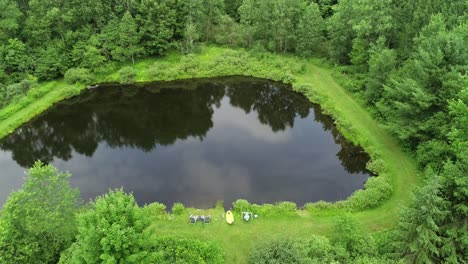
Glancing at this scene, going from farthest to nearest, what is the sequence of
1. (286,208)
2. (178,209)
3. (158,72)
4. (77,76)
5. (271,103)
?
(158,72) < (77,76) < (271,103) < (286,208) < (178,209)

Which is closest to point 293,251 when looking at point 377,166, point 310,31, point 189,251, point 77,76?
point 189,251

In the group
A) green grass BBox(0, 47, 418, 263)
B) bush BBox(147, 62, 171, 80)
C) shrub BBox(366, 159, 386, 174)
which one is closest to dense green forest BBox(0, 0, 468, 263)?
green grass BBox(0, 47, 418, 263)

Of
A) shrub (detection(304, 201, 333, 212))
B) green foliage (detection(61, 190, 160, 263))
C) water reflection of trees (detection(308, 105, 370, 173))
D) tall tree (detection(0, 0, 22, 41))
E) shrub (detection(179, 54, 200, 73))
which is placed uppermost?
tall tree (detection(0, 0, 22, 41))

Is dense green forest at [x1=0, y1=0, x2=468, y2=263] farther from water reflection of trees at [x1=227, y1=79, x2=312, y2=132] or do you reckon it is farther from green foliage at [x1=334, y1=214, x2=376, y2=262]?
water reflection of trees at [x1=227, y1=79, x2=312, y2=132]

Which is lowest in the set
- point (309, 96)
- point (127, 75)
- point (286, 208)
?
point (286, 208)

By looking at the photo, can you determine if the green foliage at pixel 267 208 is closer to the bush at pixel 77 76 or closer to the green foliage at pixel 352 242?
the green foliage at pixel 352 242

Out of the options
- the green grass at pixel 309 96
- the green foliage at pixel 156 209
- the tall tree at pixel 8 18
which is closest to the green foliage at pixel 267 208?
the green grass at pixel 309 96

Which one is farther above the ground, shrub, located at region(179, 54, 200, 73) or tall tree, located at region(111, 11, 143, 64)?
tall tree, located at region(111, 11, 143, 64)

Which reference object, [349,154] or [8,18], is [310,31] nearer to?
[349,154]

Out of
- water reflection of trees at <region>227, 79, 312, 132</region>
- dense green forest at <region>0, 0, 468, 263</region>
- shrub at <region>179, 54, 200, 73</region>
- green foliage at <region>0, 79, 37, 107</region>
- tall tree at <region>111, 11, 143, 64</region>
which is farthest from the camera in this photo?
shrub at <region>179, 54, 200, 73</region>
